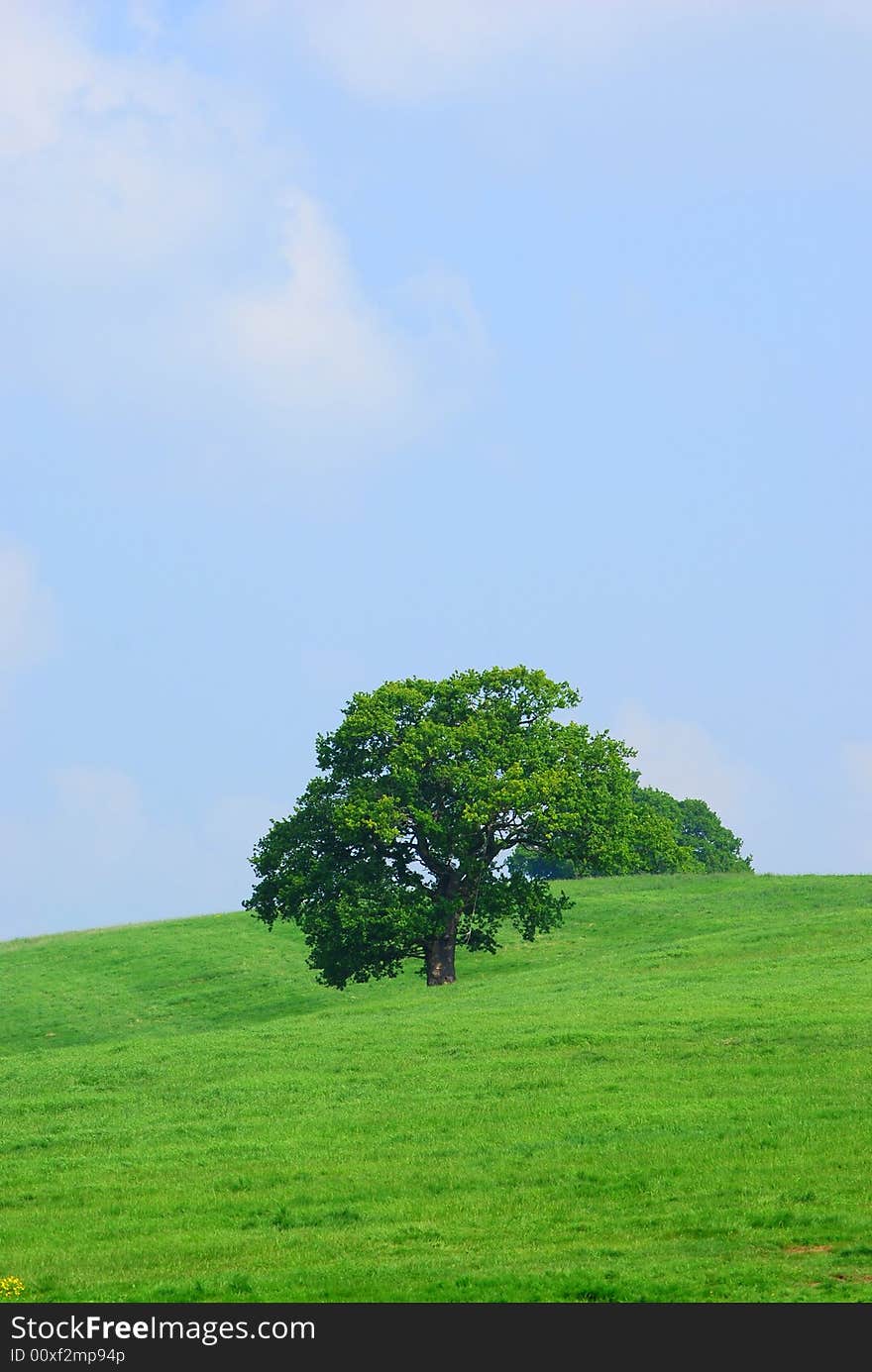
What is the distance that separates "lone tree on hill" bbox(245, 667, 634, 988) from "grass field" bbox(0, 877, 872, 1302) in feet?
13.2

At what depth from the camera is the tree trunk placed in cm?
6084

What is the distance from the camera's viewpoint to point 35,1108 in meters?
37.8

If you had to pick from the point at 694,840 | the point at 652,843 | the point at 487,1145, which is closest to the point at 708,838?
the point at 694,840

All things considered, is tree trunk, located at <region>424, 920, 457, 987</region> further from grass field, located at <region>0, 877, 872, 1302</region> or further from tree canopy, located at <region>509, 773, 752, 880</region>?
tree canopy, located at <region>509, 773, 752, 880</region>

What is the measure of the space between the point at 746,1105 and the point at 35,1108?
18798 millimetres

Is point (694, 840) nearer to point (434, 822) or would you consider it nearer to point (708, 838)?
point (708, 838)

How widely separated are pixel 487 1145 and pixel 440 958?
106ft

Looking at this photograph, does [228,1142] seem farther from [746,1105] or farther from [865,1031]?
[865,1031]

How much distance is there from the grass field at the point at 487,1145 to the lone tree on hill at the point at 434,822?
402 centimetres

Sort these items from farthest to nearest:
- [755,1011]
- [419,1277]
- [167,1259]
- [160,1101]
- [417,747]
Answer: [417,747], [755,1011], [160,1101], [167,1259], [419,1277]

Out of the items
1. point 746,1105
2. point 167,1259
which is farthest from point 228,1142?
point 746,1105

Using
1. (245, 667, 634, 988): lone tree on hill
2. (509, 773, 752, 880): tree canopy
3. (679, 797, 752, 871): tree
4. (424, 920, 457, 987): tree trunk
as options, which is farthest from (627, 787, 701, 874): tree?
(679, 797, 752, 871): tree

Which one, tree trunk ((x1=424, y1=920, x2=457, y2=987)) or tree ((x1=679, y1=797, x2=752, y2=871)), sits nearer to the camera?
tree trunk ((x1=424, y1=920, x2=457, y2=987))
